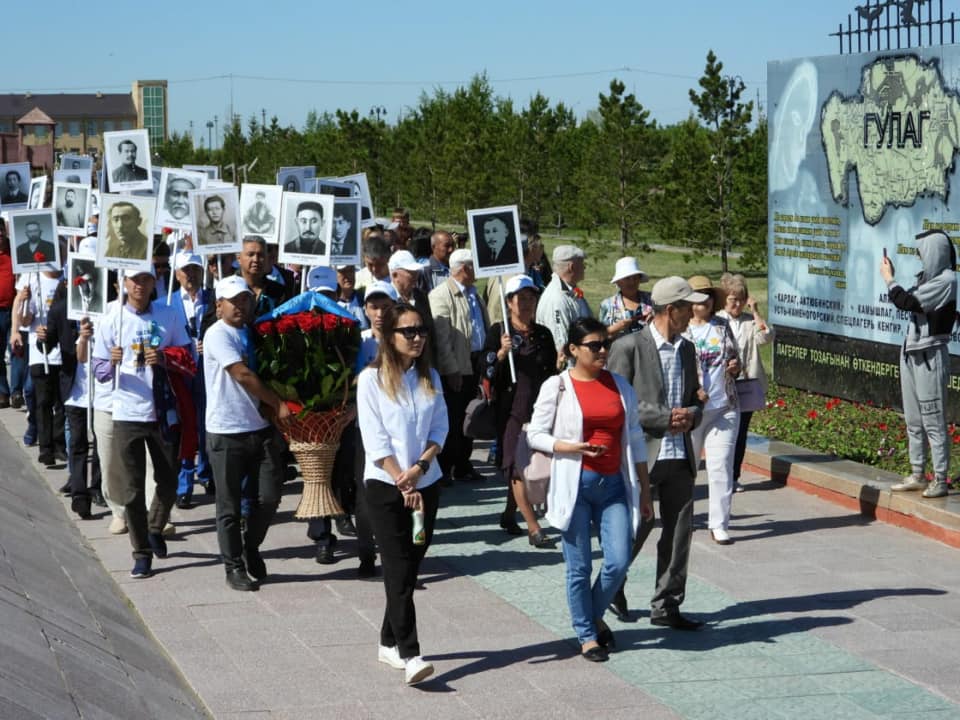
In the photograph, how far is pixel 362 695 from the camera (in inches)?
263

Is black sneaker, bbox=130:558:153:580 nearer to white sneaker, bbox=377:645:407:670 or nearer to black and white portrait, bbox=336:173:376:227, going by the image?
white sneaker, bbox=377:645:407:670

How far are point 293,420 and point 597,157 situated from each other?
31.5m

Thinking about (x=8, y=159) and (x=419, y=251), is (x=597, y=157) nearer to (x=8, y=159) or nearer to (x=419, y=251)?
(x=419, y=251)

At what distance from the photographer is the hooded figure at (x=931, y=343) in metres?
10.5

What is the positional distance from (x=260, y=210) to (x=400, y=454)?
567cm

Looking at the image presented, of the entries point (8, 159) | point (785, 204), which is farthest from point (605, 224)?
point (8, 159)

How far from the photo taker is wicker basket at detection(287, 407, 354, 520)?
9109mm

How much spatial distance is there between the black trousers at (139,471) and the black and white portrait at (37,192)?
21.6 ft

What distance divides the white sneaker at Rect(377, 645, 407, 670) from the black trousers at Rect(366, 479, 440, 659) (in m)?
0.10

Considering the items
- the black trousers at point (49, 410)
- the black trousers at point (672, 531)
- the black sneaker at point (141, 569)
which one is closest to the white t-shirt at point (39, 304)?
the black trousers at point (49, 410)

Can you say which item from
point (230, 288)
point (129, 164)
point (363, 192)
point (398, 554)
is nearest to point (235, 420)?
point (230, 288)

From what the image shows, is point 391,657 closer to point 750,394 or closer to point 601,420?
point 601,420

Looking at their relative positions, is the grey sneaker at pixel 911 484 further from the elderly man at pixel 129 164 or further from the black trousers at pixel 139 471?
the elderly man at pixel 129 164

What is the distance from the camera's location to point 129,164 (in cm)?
1402
